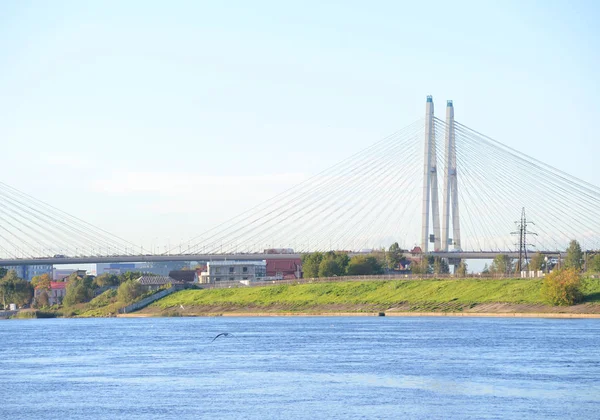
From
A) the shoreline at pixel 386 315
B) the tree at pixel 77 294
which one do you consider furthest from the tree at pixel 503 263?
the tree at pixel 77 294

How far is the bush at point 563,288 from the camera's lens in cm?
9081

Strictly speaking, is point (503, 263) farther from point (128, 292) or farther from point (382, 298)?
point (128, 292)

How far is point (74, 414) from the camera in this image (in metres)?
37.9

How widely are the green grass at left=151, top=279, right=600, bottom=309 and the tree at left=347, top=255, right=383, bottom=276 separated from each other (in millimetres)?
16715

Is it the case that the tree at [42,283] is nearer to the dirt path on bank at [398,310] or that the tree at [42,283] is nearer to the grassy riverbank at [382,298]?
the grassy riverbank at [382,298]

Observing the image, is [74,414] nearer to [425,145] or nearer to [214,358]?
[214,358]

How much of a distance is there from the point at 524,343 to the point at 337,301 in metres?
52.1

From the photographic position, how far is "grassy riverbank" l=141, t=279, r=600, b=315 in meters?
96.8

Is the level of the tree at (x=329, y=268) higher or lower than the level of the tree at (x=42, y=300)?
higher

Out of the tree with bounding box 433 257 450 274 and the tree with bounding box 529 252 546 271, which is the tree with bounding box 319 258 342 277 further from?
the tree with bounding box 529 252 546 271

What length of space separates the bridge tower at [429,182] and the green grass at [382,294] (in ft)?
20.7

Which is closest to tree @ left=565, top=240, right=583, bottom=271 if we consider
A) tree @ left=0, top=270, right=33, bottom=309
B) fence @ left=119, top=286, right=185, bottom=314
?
fence @ left=119, top=286, right=185, bottom=314

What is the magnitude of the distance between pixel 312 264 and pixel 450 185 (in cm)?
3044

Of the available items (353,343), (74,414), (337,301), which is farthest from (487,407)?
(337,301)
